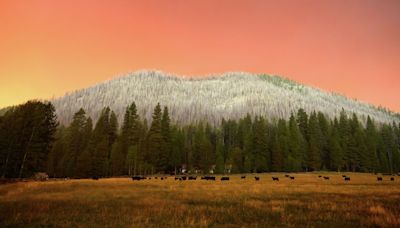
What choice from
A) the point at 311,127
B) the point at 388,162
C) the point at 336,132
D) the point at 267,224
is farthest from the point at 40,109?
the point at 388,162

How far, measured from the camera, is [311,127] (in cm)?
10512

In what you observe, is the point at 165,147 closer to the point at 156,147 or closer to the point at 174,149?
the point at 156,147

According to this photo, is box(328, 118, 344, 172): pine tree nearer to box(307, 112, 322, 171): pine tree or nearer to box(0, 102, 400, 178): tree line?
box(0, 102, 400, 178): tree line

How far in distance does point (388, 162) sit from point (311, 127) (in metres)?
31.2

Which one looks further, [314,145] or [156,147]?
[314,145]

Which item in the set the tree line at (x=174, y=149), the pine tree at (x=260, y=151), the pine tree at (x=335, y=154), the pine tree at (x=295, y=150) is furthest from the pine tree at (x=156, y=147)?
A: the pine tree at (x=335, y=154)

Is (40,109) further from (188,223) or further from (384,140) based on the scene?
(384,140)

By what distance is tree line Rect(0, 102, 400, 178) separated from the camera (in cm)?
7694

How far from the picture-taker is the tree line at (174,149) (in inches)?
3029

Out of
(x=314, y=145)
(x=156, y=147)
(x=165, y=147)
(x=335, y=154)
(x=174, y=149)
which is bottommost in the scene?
(x=335, y=154)

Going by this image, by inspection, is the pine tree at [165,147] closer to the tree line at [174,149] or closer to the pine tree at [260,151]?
the tree line at [174,149]

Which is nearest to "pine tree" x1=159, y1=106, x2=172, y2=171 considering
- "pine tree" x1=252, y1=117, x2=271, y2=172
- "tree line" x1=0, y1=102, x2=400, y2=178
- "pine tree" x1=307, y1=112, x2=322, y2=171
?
"tree line" x1=0, y1=102, x2=400, y2=178

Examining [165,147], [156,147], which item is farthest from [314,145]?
[156,147]

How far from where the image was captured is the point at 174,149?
94.4m
